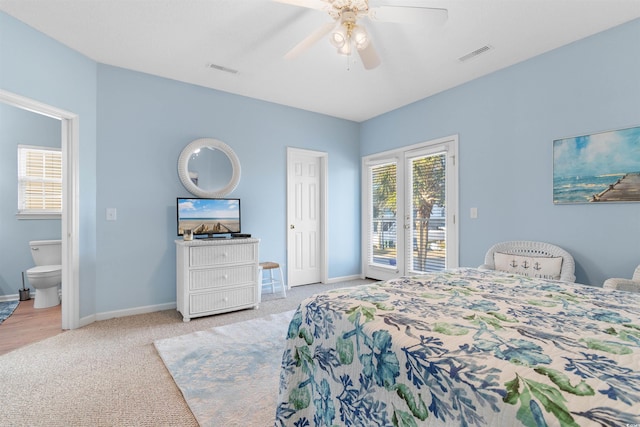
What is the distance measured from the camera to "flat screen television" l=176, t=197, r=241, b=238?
3.48 meters

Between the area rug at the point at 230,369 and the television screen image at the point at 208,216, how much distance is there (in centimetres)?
118

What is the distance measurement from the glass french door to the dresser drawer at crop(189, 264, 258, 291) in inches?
85.8

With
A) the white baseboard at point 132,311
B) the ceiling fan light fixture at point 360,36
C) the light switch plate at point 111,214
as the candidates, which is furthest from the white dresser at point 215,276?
the ceiling fan light fixture at point 360,36

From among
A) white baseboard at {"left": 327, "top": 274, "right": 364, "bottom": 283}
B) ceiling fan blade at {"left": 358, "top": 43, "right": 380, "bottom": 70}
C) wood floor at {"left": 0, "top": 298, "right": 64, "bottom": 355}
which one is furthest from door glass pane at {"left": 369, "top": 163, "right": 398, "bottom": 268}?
wood floor at {"left": 0, "top": 298, "right": 64, "bottom": 355}

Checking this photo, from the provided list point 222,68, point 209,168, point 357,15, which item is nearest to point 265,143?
point 209,168

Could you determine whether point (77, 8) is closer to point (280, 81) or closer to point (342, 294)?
A: point (280, 81)

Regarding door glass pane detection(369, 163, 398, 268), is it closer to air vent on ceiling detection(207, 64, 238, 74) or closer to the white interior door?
the white interior door

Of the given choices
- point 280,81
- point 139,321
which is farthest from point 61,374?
point 280,81

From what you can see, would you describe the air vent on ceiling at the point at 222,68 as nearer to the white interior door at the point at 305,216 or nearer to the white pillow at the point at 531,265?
the white interior door at the point at 305,216

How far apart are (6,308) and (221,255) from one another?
268cm

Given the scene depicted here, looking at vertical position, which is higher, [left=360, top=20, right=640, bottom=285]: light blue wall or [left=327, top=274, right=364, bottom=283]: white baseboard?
[left=360, top=20, right=640, bottom=285]: light blue wall

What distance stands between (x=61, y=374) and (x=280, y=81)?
3319 mm

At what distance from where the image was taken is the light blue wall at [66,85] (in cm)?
241

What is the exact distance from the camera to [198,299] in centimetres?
320
